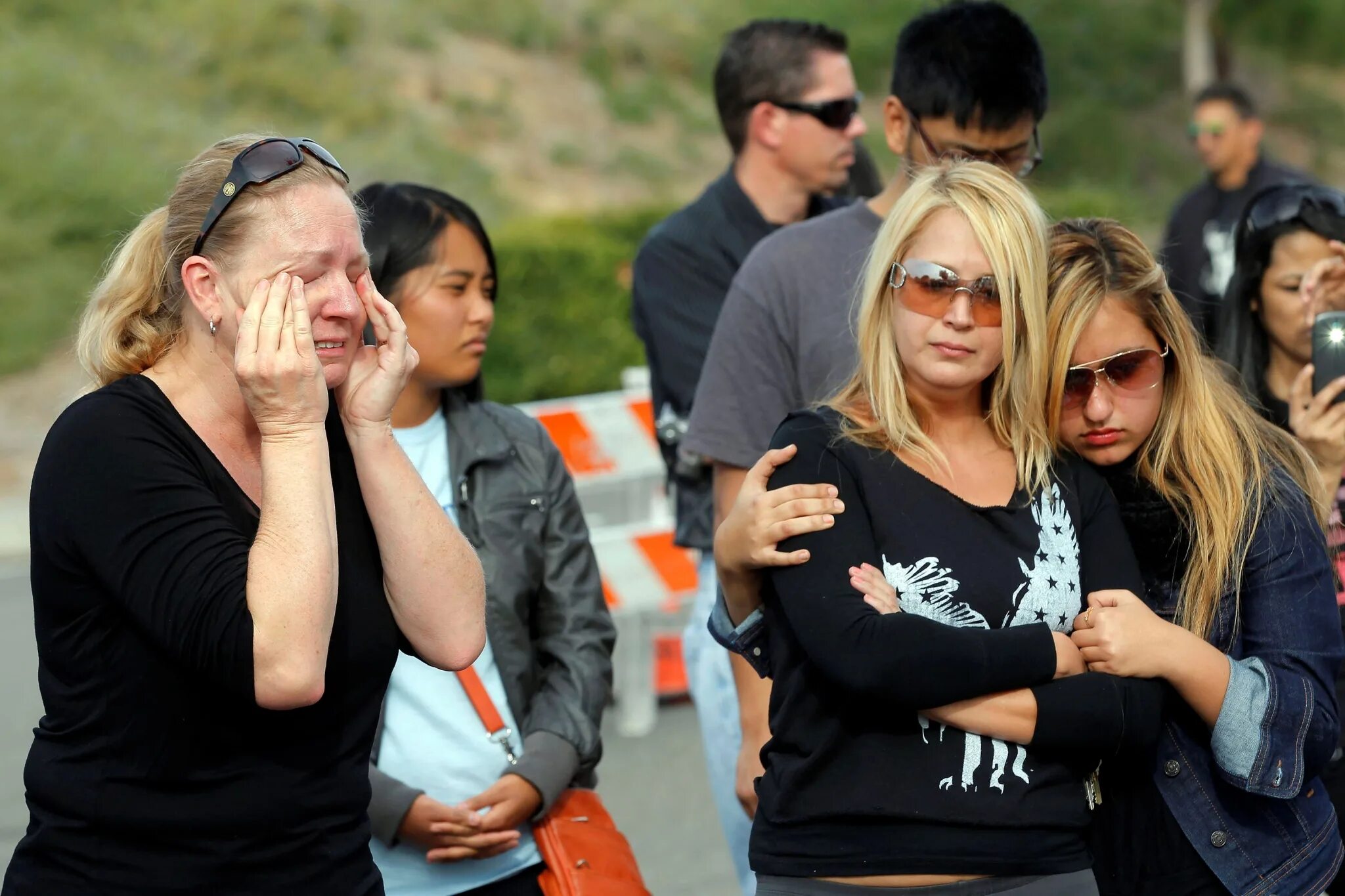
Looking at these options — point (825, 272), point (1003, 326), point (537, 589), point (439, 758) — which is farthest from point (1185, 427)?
point (439, 758)

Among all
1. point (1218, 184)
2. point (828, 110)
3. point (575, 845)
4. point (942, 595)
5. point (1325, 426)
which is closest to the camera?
point (942, 595)

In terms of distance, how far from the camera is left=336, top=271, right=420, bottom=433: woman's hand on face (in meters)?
2.48

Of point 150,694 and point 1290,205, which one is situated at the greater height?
point 1290,205

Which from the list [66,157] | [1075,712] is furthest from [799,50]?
[66,157]

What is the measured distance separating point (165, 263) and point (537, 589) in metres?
1.21

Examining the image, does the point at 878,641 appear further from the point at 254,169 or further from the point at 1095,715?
the point at 254,169

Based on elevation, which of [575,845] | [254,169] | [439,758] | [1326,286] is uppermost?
[254,169]

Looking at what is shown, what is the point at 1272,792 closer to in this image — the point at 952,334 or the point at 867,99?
the point at 952,334

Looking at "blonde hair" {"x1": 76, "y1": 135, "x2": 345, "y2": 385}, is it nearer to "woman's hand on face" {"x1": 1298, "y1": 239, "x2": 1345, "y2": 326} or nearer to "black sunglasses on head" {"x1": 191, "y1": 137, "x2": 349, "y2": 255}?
"black sunglasses on head" {"x1": 191, "y1": 137, "x2": 349, "y2": 255}

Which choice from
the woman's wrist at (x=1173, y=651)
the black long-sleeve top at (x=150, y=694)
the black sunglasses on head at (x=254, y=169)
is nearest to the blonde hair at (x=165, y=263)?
the black sunglasses on head at (x=254, y=169)

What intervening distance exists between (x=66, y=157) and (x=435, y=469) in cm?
1782

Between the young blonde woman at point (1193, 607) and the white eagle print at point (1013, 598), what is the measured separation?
0.10 ft

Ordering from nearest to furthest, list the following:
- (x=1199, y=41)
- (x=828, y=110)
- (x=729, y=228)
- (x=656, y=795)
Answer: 1. (x=729, y=228)
2. (x=828, y=110)
3. (x=656, y=795)
4. (x=1199, y=41)

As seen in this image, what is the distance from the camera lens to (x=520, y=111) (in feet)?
90.9
